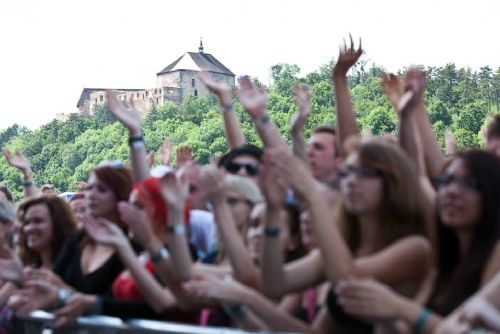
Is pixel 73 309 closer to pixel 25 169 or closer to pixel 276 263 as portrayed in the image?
pixel 276 263

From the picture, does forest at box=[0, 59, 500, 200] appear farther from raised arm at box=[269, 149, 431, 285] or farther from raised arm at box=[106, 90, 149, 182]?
raised arm at box=[269, 149, 431, 285]

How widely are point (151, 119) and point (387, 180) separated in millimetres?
145758

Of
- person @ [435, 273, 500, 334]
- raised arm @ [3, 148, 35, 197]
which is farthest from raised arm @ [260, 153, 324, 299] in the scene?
raised arm @ [3, 148, 35, 197]

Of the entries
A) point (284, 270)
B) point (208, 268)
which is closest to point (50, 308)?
point (208, 268)

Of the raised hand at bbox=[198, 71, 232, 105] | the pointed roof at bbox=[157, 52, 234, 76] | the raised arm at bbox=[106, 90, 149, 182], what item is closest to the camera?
the raised arm at bbox=[106, 90, 149, 182]

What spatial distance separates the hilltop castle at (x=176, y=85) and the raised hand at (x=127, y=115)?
148 metres

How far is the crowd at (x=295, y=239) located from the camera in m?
4.07

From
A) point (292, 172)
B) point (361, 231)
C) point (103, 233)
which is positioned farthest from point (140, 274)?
point (292, 172)

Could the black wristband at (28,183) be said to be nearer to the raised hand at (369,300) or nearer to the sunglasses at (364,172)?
the sunglasses at (364,172)

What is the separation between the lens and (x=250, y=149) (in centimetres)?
625

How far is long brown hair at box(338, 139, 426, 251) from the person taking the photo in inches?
168

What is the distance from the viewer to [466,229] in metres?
4.13

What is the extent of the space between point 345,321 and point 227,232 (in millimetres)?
734

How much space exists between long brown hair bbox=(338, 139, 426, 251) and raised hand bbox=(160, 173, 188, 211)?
2.77ft
